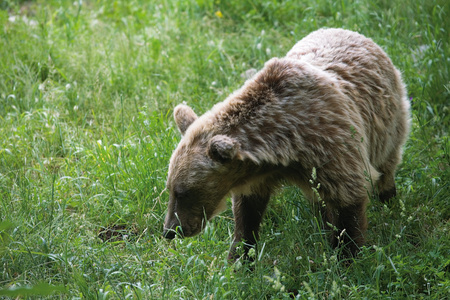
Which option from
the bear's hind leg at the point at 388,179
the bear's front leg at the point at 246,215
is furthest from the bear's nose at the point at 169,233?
the bear's hind leg at the point at 388,179

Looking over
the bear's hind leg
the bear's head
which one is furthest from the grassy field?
the bear's head

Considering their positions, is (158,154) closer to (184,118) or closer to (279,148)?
(184,118)

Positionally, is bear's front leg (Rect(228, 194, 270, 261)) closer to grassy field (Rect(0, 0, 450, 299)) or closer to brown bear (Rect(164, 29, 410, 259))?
brown bear (Rect(164, 29, 410, 259))

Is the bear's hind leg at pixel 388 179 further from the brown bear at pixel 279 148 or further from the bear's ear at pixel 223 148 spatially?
the bear's ear at pixel 223 148

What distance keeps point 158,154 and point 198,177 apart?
132cm

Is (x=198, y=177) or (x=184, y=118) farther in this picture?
(x=184, y=118)

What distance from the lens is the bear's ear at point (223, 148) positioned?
11.3 feet

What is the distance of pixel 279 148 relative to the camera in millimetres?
3709

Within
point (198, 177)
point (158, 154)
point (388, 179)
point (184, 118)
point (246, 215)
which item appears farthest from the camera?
point (158, 154)

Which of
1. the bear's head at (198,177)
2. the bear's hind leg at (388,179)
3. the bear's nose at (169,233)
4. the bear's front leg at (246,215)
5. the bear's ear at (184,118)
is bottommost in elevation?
the bear's hind leg at (388,179)

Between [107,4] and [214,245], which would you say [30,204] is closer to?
[214,245]

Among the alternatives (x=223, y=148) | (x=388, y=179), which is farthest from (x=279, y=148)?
(x=388, y=179)

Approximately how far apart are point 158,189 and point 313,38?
1884 mm

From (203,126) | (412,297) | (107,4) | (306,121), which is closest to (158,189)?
(203,126)
